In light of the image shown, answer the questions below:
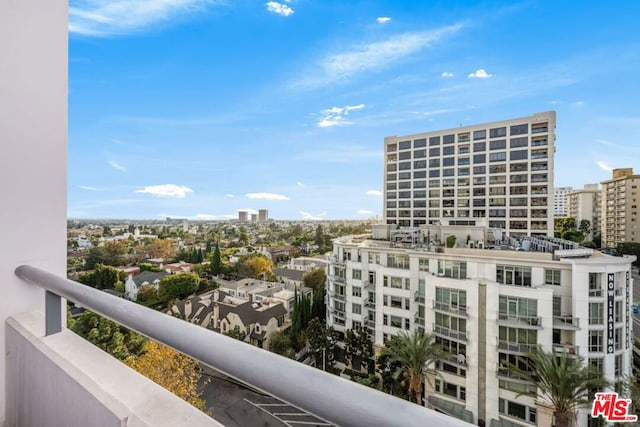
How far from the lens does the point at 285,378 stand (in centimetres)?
27

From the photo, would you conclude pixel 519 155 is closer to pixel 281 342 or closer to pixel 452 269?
pixel 452 269

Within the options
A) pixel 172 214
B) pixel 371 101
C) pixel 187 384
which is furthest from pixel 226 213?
pixel 371 101

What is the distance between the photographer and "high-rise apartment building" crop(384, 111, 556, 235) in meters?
18.9

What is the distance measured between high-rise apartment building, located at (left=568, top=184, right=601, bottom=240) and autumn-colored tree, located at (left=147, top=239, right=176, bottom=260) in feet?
85.7

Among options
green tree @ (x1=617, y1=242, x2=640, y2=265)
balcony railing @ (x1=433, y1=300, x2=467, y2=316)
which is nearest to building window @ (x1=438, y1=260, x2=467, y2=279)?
balcony railing @ (x1=433, y1=300, x2=467, y2=316)

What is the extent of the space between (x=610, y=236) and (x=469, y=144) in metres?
10.3

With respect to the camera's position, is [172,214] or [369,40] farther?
[369,40]

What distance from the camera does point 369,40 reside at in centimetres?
998

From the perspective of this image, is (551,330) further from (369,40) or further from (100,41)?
(100,41)

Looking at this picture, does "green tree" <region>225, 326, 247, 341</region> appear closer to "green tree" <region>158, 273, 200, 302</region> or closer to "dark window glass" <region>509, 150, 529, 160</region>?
"green tree" <region>158, 273, 200, 302</region>

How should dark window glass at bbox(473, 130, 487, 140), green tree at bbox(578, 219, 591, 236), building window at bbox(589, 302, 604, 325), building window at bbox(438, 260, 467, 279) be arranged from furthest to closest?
dark window glass at bbox(473, 130, 487, 140) < green tree at bbox(578, 219, 591, 236) < building window at bbox(438, 260, 467, 279) < building window at bbox(589, 302, 604, 325)

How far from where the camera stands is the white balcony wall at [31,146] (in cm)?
95

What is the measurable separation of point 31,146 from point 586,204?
31.0m

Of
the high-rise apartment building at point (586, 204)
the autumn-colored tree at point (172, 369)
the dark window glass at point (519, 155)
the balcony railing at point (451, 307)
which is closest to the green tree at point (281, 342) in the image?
the balcony railing at point (451, 307)
